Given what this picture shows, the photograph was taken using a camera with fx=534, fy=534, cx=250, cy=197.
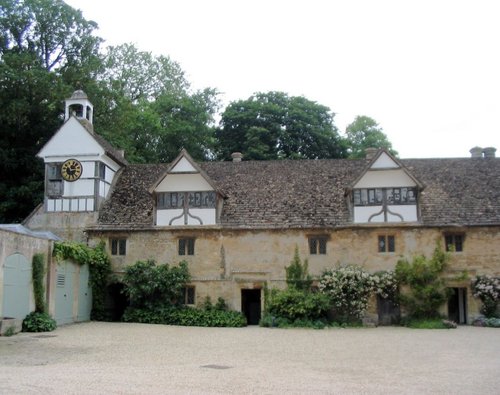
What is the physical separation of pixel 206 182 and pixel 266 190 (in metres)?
3.68

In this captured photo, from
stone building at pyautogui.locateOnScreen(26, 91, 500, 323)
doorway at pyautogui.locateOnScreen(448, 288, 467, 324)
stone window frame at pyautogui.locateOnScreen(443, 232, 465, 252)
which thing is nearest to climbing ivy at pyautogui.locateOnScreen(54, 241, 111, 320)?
stone building at pyautogui.locateOnScreen(26, 91, 500, 323)

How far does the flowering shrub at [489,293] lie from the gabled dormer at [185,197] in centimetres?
1333

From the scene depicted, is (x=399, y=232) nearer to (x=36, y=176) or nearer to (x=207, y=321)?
(x=207, y=321)

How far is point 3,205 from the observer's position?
3284 cm

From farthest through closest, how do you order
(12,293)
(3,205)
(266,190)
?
(3,205) < (266,190) < (12,293)

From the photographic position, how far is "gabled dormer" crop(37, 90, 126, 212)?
2894cm

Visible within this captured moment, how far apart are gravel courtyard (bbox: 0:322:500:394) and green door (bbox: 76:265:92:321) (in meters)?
4.37

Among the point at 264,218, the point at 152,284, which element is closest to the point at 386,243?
the point at 264,218

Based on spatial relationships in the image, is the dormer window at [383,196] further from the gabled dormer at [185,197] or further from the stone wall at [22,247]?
the stone wall at [22,247]

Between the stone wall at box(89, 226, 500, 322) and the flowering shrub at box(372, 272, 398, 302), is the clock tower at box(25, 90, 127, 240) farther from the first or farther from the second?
the flowering shrub at box(372, 272, 398, 302)

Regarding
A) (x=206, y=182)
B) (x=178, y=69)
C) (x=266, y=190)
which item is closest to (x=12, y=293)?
(x=206, y=182)

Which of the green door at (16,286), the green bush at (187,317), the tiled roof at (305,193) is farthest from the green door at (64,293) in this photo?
the tiled roof at (305,193)

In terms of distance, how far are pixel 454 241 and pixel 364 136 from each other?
25933 mm

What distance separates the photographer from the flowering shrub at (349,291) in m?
25.4
